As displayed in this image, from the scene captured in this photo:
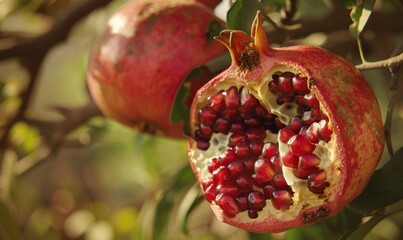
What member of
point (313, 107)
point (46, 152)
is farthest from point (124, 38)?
point (46, 152)

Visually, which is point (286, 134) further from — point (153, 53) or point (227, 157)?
point (153, 53)

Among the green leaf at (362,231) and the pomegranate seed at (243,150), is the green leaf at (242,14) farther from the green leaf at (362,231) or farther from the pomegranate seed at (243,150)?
the green leaf at (362,231)

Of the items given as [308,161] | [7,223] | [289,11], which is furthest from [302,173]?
[7,223]

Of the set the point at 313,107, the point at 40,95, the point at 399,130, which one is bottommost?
the point at 40,95

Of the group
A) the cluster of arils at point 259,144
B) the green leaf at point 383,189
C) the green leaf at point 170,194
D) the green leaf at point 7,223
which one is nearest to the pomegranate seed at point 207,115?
the cluster of arils at point 259,144

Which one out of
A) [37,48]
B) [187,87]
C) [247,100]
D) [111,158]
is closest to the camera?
[247,100]

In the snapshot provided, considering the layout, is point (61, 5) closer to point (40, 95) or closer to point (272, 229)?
point (272, 229)
